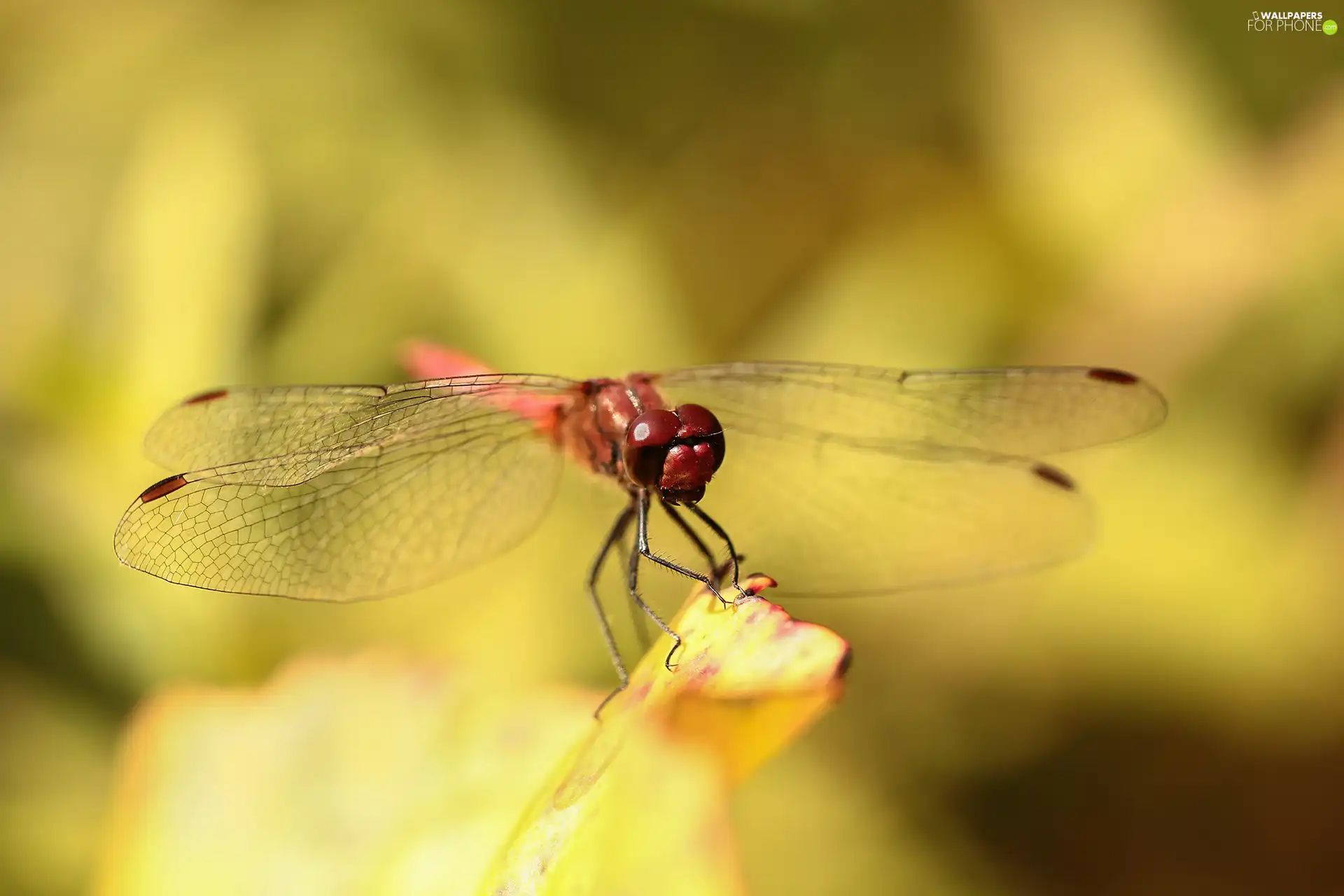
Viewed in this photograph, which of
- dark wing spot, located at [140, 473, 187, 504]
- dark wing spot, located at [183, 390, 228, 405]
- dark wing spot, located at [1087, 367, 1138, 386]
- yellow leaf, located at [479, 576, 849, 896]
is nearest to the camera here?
yellow leaf, located at [479, 576, 849, 896]

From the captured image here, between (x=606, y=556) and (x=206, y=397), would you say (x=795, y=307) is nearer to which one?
(x=606, y=556)

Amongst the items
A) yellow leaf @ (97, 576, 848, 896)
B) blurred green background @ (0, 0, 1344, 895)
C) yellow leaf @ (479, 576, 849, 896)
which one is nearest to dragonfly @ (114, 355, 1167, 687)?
blurred green background @ (0, 0, 1344, 895)

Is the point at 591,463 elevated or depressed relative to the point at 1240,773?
elevated

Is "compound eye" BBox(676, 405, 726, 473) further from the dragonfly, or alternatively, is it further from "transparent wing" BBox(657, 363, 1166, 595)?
"transparent wing" BBox(657, 363, 1166, 595)

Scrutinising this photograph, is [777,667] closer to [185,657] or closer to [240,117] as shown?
[185,657]

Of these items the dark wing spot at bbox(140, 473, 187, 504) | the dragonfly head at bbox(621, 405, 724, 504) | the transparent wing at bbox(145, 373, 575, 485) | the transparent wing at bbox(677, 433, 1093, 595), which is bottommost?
the transparent wing at bbox(677, 433, 1093, 595)

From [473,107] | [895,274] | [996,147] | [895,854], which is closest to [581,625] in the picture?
[895,854]

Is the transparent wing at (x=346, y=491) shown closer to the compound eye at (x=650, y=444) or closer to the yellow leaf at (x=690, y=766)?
the compound eye at (x=650, y=444)

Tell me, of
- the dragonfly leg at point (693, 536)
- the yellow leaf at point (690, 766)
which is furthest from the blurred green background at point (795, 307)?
the yellow leaf at point (690, 766)
